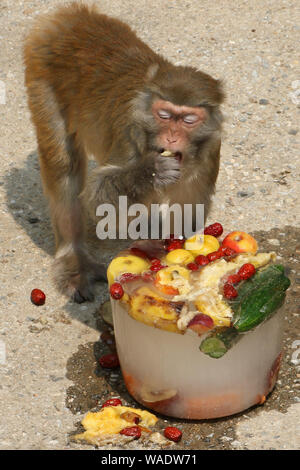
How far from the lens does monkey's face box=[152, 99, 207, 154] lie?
15.1 feet

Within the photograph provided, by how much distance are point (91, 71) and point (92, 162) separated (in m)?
2.00

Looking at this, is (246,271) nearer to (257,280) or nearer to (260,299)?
(257,280)

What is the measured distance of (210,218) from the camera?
20.8 ft

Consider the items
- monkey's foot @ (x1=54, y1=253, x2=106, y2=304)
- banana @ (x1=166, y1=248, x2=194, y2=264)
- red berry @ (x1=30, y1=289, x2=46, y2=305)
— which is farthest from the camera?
monkey's foot @ (x1=54, y1=253, x2=106, y2=304)

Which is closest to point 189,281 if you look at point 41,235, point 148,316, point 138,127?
point 148,316

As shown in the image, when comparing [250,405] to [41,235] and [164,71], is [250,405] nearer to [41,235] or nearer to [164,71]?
[164,71]

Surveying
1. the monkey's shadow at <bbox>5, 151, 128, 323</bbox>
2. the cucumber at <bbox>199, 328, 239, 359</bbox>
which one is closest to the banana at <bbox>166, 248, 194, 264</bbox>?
the cucumber at <bbox>199, 328, 239, 359</bbox>

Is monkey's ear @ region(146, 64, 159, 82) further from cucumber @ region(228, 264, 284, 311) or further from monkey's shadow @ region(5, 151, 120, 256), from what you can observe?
monkey's shadow @ region(5, 151, 120, 256)

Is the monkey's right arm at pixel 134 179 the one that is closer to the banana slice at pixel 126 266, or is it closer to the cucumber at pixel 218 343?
the banana slice at pixel 126 266

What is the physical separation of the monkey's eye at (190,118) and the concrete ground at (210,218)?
3.12 feet

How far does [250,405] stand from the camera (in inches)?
172

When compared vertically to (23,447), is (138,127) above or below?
above

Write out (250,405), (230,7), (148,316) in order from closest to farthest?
(148,316)
(250,405)
(230,7)

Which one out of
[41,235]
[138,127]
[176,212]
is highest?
[138,127]
